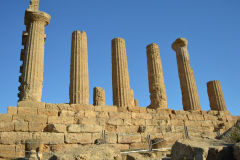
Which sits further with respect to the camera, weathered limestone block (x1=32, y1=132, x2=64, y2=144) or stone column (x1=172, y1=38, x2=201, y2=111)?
stone column (x1=172, y1=38, x2=201, y2=111)

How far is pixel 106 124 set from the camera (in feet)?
51.0

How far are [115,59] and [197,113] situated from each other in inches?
333

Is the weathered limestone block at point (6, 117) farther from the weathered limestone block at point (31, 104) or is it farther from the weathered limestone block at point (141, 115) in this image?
the weathered limestone block at point (141, 115)

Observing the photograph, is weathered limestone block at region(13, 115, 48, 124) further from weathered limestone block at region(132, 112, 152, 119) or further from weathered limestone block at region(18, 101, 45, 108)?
weathered limestone block at region(132, 112, 152, 119)

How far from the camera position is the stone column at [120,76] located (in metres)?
19.1

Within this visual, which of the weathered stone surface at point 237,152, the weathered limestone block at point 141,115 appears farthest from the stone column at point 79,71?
the weathered stone surface at point 237,152

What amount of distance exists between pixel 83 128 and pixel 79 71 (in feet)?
18.0

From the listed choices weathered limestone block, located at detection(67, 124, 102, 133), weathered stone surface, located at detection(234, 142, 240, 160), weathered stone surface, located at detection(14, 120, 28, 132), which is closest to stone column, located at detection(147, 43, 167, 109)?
weathered limestone block, located at detection(67, 124, 102, 133)

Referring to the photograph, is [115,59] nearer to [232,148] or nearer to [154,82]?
[154,82]

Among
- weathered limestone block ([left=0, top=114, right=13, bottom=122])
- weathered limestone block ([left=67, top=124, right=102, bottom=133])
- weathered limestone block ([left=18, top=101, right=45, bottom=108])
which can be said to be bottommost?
weathered limestone block ([left=67, top=124, right=102, bottom=133])

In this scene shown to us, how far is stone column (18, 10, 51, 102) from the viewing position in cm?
1577

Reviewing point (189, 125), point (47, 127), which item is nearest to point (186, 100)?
point (189, 125)

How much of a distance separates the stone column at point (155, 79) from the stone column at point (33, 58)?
9.44m

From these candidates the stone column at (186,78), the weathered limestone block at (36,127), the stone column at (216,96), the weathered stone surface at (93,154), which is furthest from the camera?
the stone column at (216,96)
